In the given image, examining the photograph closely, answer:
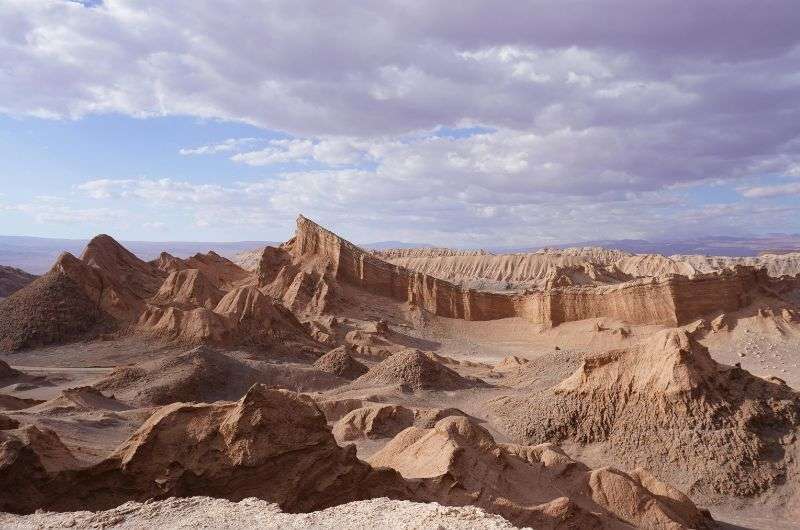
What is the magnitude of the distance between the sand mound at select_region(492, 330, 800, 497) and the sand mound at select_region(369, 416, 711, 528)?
242 centimetres

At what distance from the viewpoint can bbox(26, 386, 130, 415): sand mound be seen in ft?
54.1

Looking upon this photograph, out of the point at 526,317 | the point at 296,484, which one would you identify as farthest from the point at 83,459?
the point at 526,317

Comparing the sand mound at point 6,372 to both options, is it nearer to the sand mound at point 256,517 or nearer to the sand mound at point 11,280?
the sand mound at point 256,517

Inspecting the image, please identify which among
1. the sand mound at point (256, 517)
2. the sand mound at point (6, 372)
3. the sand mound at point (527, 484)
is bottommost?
the sand mound at point (6, 372)

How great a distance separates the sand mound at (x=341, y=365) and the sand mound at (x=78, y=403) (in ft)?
25.7

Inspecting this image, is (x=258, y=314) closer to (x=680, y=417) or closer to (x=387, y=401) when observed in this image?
(x=387, y=401)

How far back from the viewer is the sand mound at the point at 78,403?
16.5 m

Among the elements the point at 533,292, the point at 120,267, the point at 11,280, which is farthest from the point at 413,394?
the point at 11,280

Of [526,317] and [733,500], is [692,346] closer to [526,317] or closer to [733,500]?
[733,500]

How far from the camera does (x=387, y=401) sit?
1941 centimetres

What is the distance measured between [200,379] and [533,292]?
2408 cm

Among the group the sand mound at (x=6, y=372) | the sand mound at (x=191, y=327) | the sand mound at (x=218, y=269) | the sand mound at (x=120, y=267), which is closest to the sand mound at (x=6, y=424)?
the sand mound at (x=6, y=372)

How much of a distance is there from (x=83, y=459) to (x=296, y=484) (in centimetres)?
321

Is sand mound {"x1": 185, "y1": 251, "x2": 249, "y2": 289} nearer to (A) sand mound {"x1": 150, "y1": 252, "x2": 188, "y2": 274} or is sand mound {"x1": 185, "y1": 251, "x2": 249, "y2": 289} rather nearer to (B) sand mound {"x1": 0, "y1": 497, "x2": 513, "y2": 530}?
(A) sand mound {"x1": 150, "y1": 252, "x2": 188, "y2": 274}
